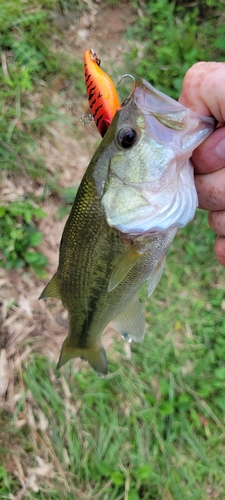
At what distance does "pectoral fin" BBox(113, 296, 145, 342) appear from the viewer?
6.26 feet

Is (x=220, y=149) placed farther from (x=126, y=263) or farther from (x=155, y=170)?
(x=126, y=263)

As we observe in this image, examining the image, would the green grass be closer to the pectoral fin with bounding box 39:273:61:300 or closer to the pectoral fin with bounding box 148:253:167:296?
the pectoral fin with bounding box 39:273:61:300

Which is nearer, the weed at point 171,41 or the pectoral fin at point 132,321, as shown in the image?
the pectoral fin at point 132,321

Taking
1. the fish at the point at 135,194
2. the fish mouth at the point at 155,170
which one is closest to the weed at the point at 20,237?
the fish at the point at 135,194

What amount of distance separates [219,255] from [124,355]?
130 cm

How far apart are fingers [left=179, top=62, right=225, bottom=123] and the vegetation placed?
1.58 metres

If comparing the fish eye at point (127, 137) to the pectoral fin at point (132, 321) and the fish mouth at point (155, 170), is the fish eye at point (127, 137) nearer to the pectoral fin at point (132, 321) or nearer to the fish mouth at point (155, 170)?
the fish mouth at point (155, 170)

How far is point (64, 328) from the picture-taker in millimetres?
2857

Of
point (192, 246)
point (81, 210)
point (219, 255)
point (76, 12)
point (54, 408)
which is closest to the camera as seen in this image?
→ point (81, 210)

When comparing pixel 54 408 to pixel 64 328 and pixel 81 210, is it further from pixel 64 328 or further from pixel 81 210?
pixel 81 210

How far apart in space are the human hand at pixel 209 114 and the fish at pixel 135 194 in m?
0.06

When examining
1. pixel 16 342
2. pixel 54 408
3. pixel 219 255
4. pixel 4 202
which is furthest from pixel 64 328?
pixel 219 255

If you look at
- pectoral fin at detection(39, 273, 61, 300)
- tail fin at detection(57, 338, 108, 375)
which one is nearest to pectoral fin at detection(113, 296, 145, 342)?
tail fin at detection(57, 338, 108, 375)

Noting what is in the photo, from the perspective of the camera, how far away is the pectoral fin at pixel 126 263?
1368 millimetres
